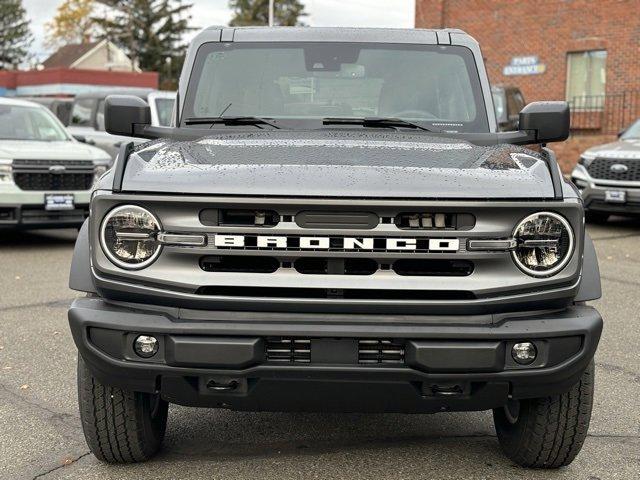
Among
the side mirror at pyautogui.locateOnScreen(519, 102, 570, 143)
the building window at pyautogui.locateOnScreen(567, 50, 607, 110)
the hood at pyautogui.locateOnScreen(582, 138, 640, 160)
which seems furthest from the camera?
the building window at pyautogui.locateOnScreen(567, 50, 607, 110)

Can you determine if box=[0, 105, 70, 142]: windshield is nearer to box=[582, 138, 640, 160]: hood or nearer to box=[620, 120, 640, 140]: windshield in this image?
box=[582, 138, 640, 160]: hood

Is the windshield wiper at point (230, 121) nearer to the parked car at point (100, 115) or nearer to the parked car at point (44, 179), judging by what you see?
the parked car at point (44, 179)

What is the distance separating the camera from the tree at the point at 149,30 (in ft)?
235

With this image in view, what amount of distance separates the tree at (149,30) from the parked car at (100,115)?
56494 mm

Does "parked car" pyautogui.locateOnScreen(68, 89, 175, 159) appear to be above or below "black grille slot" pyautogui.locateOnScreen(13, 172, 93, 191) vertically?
above

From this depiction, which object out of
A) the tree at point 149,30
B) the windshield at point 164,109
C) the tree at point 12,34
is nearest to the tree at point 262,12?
the tree at point 149,30

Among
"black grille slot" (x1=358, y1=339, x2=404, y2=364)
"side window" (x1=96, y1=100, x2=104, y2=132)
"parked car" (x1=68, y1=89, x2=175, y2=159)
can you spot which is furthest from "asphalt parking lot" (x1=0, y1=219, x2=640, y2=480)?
"side window" (x1=96, y1=100, x2=104, y2=132)

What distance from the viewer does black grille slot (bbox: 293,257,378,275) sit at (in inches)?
123

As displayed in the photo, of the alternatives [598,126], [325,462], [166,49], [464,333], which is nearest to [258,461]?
[325,462]

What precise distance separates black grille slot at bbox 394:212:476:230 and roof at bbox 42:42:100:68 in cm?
7611

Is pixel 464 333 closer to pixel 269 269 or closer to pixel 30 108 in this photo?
pixel 269 269

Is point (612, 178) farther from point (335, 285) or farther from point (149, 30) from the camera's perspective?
point (149, 30)

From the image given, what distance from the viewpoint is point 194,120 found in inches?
175

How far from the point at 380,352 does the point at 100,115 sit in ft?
42.3
